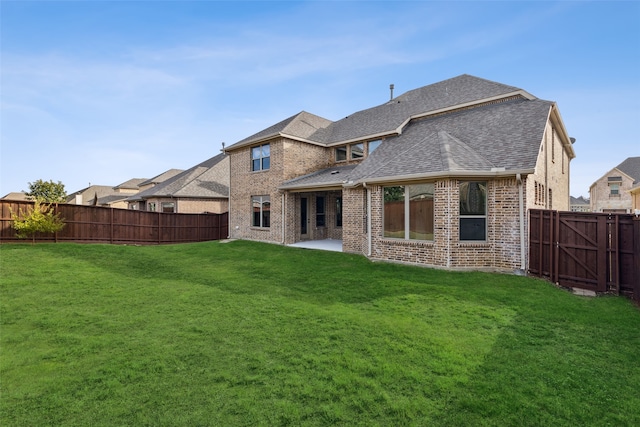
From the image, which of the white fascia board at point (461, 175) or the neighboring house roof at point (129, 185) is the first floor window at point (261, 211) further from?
the neighboring house roof at point (129, 185)

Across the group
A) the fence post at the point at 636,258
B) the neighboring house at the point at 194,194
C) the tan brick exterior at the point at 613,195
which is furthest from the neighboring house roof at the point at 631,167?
the neighboring house at the point at 194,194

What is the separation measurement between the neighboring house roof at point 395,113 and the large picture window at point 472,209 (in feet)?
20.4

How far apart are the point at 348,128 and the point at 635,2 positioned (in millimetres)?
11980

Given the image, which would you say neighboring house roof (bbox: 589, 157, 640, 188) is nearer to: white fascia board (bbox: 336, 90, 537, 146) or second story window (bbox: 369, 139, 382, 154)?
white fascia board (bbox: 336, 90, 537, 146)

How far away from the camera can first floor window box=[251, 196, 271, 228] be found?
1623 centimetres

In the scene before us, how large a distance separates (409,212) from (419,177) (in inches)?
51.3

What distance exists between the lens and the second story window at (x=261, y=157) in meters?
16.2

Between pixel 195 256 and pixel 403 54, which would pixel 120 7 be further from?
pixel 403 54

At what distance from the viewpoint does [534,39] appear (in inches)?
402

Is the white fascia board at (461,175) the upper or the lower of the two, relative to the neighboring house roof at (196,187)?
lower

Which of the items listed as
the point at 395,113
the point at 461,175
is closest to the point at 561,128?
the point at 395,113

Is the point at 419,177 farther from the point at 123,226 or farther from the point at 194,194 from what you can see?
the point at 194,194

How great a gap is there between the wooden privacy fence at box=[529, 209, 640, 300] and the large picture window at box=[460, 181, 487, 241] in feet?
4.41

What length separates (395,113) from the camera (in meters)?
16.1
